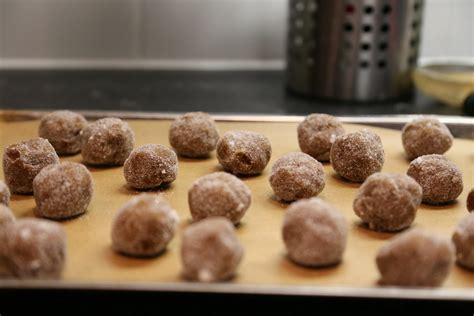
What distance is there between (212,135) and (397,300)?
0.80 metres

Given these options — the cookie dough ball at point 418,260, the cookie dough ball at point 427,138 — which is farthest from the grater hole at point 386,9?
the cookie dough ball at point 418,260

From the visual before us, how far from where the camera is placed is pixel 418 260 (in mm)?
978

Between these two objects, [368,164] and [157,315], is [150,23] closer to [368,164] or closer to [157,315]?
[368,164]

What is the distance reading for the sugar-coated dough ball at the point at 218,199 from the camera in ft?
3.94

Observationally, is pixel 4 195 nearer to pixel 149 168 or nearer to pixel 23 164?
pixel 23 164

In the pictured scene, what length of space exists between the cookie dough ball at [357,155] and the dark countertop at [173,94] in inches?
25.0

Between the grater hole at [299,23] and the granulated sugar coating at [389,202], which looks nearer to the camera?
the granulated sugar coating at [389,202]

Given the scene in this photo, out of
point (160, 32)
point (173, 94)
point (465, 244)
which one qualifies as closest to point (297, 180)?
point (465, 244)

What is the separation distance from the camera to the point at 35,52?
261 cm

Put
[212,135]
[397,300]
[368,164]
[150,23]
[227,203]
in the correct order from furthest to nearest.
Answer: [150,23], [212,135], [368,164], [227,203], [397,300]

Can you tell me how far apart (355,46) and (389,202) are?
1.01 metres

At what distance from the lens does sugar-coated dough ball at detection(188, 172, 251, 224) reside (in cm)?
120

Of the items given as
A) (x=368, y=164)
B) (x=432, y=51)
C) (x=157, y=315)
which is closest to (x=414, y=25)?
(x=432, y=51)

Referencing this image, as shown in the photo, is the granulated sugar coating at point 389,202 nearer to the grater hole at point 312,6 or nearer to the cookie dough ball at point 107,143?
the cookie dough ball at point 107,143
